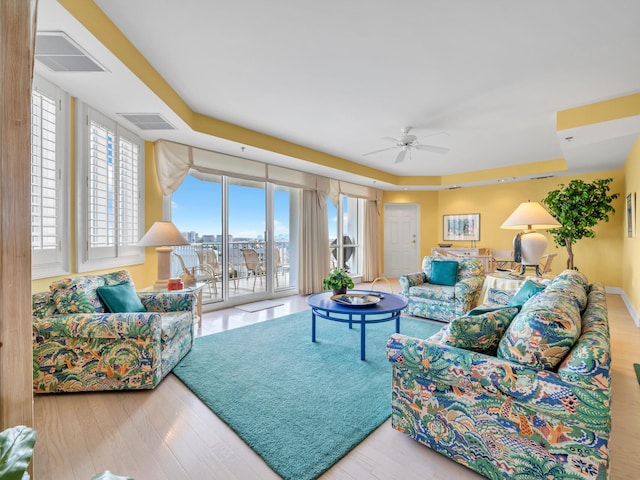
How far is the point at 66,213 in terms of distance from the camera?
2.75 meters

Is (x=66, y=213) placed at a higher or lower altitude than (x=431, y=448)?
higher

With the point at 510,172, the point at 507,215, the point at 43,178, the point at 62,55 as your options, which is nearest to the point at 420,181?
the point at 510,172

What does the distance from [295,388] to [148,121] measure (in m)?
3.20

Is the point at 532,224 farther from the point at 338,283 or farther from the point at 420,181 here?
the point at 420,181

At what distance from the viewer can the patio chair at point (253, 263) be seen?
205 inches

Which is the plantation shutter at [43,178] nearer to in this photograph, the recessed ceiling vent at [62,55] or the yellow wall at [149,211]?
the recessed ceiling vent at [62,55]

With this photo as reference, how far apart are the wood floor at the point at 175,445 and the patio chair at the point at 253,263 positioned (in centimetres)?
301

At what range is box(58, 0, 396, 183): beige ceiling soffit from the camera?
1.92m

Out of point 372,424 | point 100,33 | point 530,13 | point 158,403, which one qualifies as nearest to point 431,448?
point 372,424

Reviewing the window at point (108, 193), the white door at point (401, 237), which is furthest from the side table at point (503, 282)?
the window at point (108, 193)

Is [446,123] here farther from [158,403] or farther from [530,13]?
[158,403]

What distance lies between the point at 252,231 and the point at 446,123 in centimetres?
342

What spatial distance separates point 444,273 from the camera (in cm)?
426

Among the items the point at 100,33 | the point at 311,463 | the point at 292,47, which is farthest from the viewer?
the point at 292,47
